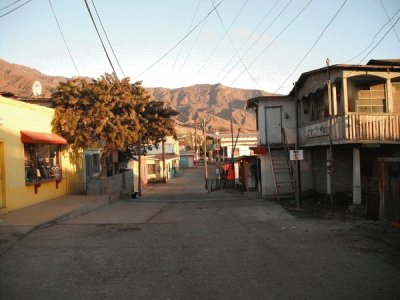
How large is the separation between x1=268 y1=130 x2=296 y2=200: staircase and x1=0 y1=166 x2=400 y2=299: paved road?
9.03 metres

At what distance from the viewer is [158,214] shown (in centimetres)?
1582

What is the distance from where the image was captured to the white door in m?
23.2

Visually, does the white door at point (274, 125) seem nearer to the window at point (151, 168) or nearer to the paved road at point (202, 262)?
the paved road at point (202, 262)

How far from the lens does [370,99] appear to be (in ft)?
57.4

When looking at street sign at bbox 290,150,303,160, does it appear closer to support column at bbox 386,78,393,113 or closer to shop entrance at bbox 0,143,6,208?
support column at bbox 386,78,393,113

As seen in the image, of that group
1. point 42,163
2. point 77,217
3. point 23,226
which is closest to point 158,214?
point 77,217

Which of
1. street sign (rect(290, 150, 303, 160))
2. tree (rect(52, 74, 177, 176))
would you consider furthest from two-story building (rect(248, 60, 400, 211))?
tree (rect(52, 74, 177, 176))

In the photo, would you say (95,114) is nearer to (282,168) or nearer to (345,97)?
(282,168)

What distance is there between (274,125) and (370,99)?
6.58 meters

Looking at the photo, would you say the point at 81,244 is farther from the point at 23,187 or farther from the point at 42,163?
the point at 42,163

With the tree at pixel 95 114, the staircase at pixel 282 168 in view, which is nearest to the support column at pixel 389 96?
the staircase at pixel 282 168

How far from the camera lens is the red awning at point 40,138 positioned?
53.5ft

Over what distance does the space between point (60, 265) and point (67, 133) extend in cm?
1404

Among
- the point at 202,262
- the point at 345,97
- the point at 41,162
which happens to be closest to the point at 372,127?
the point at 345,97
